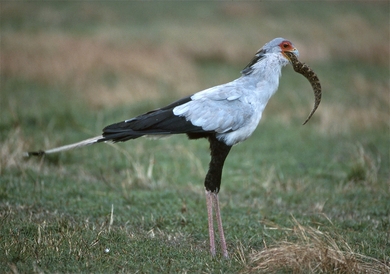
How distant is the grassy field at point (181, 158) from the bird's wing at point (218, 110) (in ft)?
3.07

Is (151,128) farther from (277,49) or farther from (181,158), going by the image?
(181,158)

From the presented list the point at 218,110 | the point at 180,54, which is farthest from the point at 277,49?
the point at 180,54

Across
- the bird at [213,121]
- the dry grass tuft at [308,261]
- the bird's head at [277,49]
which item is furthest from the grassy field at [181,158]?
the bird's head at [277,49]

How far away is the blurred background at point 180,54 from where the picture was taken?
1118 cm

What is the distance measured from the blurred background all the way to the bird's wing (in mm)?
4805

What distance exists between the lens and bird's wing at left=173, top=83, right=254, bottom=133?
4.67 metres

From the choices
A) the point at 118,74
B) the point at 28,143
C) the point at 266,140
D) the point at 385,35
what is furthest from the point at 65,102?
the point at 385,35

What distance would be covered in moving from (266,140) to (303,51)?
6.97 meters

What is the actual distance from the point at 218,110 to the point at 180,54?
10.3 m

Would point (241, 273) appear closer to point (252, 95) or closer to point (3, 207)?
point (252, 95)

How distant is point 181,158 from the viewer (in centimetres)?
830

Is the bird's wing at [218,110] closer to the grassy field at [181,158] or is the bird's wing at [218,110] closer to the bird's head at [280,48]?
the bird's head at [280,48]

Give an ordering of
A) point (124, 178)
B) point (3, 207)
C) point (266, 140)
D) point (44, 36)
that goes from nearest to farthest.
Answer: point (3, 207)
point (124, 178)
point (266, 140)
point (44, 36)

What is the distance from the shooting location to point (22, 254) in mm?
4102
